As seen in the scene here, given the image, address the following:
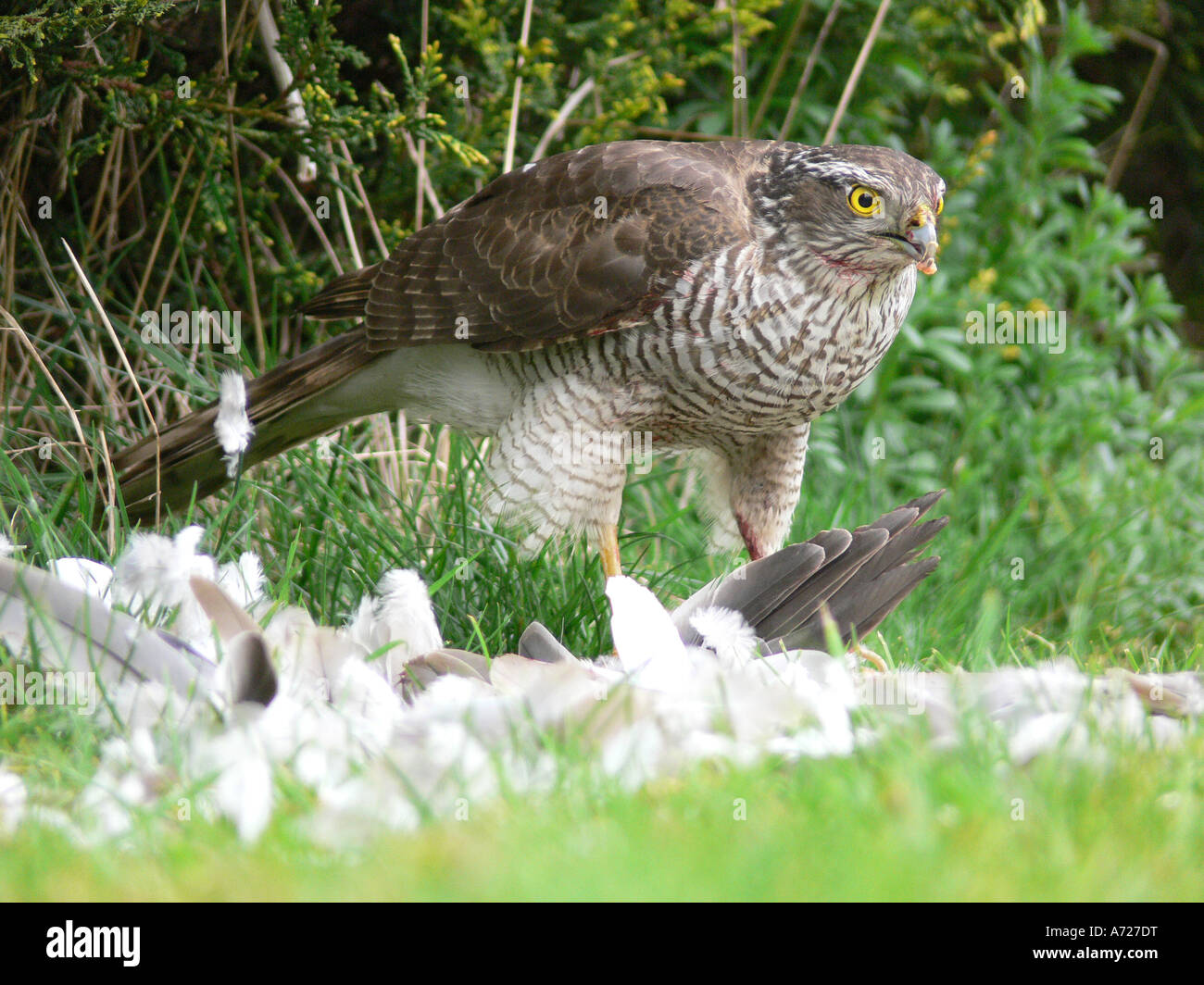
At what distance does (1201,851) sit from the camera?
155 centimetres

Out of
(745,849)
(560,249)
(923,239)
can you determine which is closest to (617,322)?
(560,249)

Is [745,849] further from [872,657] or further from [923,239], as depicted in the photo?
[923,239]

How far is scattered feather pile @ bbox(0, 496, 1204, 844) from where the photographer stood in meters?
1.82

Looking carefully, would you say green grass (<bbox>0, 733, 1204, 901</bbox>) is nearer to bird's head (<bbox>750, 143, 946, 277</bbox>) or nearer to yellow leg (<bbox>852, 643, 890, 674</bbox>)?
yellow leg (<bbox>852, 643, 890, 674</bbox>)

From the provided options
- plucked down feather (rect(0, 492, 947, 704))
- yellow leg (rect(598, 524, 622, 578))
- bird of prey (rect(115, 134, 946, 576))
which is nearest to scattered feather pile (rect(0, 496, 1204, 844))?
plucked down feather (rect(0, 492, 947, 704))

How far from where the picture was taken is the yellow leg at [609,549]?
320cm

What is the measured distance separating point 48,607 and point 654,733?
1.10 meters

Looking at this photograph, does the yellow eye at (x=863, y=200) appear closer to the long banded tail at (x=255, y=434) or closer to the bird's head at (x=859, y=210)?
the bird's head at (x=859, y=210)

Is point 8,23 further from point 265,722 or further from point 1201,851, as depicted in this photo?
point 1201,851

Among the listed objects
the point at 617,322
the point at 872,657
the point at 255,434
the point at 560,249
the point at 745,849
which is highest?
the point at 560,249

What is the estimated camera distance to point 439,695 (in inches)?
89.3

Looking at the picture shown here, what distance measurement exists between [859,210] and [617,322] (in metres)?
0.62

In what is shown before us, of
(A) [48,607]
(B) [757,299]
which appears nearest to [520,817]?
(A) [48,607]

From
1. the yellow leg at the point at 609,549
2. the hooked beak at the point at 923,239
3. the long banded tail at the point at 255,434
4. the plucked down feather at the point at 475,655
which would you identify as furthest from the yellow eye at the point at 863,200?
the long banded tail at the point at 255,434
